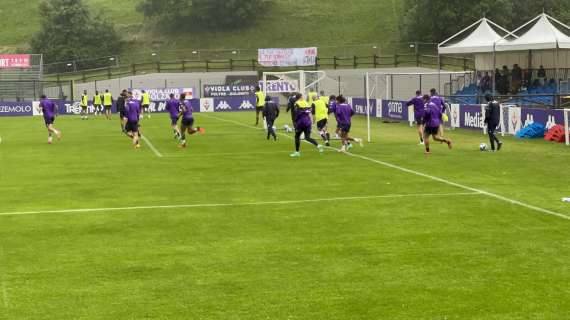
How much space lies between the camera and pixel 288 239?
1278 cm

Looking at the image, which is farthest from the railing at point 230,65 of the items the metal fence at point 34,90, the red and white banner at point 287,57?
the metal fence at point 34,90

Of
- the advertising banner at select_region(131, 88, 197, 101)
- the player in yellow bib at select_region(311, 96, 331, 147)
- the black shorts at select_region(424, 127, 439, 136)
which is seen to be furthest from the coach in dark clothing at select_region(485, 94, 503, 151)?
the advertising banner at select_region(131, 88, 197, 101)

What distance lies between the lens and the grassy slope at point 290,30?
304 feet

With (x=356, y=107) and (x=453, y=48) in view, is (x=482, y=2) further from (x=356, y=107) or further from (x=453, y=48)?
(x=453, y=48)

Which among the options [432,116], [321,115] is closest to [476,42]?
[321,115]

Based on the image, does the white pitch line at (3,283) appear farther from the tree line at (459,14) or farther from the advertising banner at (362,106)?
the tree line at (459,14)

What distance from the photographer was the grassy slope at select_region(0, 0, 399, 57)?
92.6 m

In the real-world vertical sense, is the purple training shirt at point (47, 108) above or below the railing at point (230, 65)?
below

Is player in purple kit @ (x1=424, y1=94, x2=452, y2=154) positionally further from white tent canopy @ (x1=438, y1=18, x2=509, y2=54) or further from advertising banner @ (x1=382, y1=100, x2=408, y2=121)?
white tent canopy @ (x1=438, y1=18, x2=509, y2=54)

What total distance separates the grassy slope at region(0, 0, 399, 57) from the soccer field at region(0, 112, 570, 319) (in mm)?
68563

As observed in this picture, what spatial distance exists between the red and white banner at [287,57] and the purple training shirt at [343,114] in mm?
47617

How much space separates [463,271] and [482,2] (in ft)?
246

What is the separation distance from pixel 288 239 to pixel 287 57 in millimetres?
64236

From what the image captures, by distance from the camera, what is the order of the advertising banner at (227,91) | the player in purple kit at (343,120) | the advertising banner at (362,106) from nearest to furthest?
the player in purple kit at (343,120) < the advertising banner at (362,106) < the advertising banner at (227,91)
